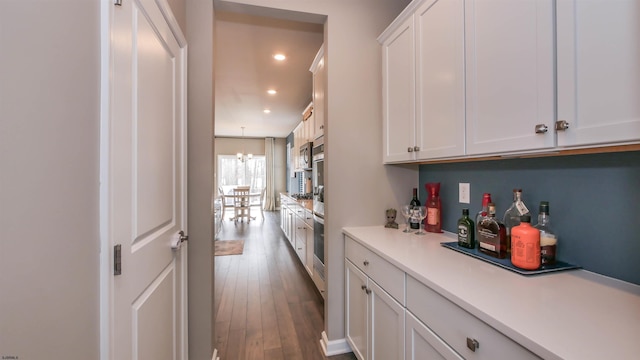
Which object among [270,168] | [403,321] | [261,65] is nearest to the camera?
[403,321]

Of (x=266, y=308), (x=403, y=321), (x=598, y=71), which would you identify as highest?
(x=598, y=71)

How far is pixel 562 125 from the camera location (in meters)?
0.83

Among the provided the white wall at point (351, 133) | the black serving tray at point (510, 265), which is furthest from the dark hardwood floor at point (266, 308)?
the black serving tray at point (510, 265)

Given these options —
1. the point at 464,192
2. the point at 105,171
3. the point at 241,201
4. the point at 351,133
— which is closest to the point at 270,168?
the point at 241,201

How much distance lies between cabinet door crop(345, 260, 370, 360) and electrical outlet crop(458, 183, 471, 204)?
757mm

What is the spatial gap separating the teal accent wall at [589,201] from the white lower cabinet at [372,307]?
69 cm

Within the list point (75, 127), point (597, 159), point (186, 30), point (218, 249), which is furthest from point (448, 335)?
point (218, 249)

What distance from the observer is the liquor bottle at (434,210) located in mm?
1743

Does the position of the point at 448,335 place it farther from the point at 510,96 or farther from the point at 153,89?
the point at 153,89

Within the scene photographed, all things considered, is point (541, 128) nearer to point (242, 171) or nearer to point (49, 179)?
point (49, 179)

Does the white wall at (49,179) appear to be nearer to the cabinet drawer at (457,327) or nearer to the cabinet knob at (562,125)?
the cabinet drawer at (457,327)

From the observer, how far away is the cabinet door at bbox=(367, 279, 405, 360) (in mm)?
1170

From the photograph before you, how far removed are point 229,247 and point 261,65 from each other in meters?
3.01

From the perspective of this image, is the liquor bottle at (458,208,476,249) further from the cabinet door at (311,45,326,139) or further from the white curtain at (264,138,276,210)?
the white curtain at (264,138,276,210)
